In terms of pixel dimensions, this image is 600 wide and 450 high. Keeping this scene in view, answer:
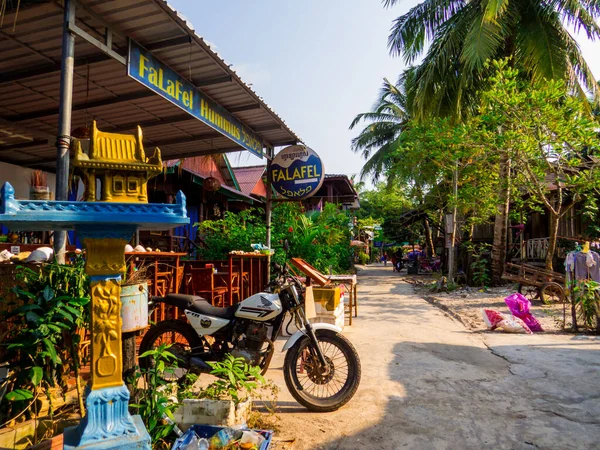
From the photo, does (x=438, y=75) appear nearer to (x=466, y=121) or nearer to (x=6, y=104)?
(x=466, y=121)

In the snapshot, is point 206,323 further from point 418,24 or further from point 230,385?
point 418,24

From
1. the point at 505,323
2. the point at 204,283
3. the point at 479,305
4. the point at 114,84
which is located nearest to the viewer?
the point at 114,84

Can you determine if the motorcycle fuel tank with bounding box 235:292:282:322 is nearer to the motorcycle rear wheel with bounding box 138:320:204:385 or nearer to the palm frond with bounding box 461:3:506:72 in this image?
the motorcycle rear wheel with bounding box 138:320:204:385

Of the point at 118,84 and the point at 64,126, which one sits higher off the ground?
the point at 118,84

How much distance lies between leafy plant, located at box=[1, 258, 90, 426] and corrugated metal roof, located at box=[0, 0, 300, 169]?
2295 mm

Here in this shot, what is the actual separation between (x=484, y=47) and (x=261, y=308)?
1060 centimetres

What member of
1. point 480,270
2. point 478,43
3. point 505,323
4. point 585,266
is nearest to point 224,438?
point 505,323

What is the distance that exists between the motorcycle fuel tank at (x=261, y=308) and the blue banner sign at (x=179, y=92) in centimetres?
242

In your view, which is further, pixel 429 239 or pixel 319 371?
pixel 429 239

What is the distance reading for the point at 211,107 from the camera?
5.69 meters

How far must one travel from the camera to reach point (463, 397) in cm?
398

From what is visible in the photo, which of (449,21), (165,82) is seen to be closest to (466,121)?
(449,21)

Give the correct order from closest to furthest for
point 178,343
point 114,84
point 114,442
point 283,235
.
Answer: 1. point 114,442
2. point 178,343
3. point 114,84
4. point 283,235

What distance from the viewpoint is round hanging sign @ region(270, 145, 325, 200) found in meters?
6.93
